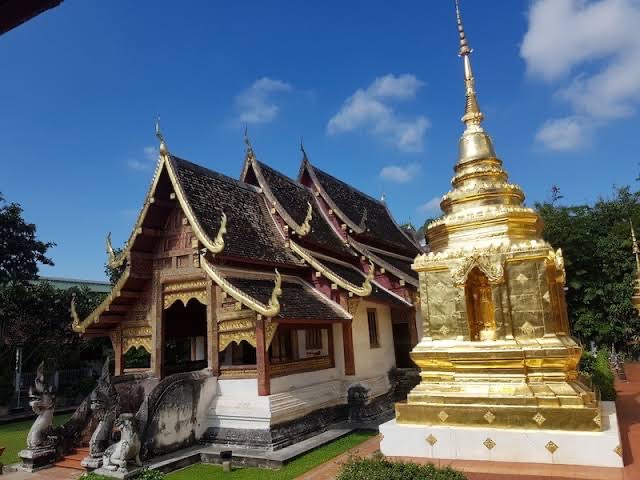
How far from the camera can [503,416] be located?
5.80 metres

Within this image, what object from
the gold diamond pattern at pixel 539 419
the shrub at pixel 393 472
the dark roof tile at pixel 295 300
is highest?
the dark roof tile at pixel 295 300

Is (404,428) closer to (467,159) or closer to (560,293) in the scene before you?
(560,293)

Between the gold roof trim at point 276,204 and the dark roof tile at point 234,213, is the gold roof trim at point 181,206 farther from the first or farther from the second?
the gold roof trim at point 276,204

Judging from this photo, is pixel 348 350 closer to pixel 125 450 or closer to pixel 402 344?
pixel 402 344

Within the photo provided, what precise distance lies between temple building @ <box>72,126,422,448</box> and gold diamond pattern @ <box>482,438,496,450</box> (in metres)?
4.21

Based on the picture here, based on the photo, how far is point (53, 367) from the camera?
19594 mm

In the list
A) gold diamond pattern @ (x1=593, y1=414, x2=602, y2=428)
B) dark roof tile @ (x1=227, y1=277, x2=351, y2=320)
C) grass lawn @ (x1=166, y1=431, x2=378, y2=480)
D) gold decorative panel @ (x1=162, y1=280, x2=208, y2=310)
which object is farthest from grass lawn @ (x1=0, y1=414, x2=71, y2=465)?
gold diamond pattern @ (x1=593, y1=414, x2=602, y2=428)

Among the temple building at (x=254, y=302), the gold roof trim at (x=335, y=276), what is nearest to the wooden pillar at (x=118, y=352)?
the temple building at (x=254, y=302)

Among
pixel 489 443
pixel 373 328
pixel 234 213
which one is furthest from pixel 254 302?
pixel 373 328

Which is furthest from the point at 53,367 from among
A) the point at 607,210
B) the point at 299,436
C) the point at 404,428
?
the point at 607,210

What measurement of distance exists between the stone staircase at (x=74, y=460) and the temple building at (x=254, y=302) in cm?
188

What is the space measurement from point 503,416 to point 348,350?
20.0ft

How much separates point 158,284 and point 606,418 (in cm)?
882

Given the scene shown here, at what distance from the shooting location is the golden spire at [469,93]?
767 cm
